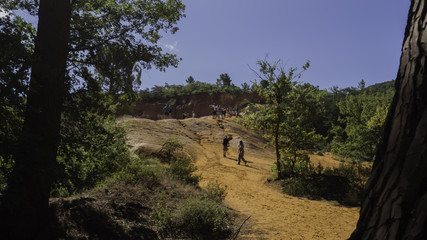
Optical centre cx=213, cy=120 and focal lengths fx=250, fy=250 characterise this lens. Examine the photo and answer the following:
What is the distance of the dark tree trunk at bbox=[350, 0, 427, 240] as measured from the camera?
106 cm

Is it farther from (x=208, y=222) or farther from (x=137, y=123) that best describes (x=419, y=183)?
(x=137, y=123)

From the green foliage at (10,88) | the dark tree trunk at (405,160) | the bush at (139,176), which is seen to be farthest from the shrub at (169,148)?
the dark tree trunk at (405,160)

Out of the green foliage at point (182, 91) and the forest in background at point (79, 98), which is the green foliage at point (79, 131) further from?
the green foliage at point (182, 91)

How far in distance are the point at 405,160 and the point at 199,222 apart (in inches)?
186

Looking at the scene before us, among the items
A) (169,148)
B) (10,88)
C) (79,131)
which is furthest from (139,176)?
(169,148)

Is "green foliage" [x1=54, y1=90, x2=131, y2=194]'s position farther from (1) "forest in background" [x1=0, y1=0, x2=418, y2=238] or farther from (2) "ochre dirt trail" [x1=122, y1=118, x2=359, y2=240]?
(2) "ochre dirt trail" [x1=122, y1=118, x2=359, y2=240]

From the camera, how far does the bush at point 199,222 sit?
511 cm

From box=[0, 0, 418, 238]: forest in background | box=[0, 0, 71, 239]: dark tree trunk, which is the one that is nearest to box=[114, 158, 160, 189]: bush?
box=[0, 0, 418, 238]: forest in background

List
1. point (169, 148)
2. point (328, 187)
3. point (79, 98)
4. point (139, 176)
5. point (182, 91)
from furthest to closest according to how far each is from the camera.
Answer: point (182, 91) < point (169, 148) < point (328, 187) < point (139, 176) < point (79, 98)

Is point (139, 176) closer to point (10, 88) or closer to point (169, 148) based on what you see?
point (10, 88)

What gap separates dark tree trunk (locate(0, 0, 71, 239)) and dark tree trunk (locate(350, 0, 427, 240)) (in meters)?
3.18

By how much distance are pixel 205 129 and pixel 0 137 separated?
993 inches

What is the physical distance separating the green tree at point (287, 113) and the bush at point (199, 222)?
7076 mm

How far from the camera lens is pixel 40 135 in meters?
3.34
